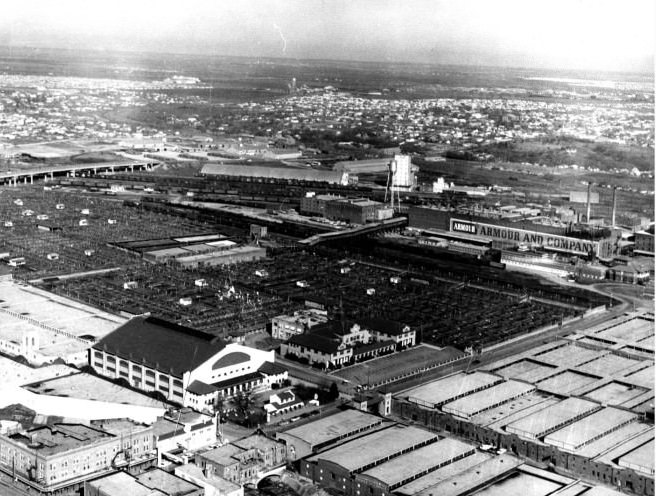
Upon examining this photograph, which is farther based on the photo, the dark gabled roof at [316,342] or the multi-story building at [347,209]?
the multi-story building at [347,209]

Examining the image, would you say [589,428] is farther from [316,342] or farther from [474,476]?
[316,342]

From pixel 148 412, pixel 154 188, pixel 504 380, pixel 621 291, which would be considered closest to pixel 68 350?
pixel 148 412

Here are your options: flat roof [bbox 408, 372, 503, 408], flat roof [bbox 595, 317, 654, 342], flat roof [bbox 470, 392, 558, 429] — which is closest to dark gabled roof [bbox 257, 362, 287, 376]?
flat roof [bbox 408, 372, 503, 408]

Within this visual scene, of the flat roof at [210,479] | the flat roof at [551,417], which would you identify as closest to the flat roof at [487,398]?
the flat roof at [551,417]

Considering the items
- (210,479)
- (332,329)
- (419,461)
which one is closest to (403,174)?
(332,329)

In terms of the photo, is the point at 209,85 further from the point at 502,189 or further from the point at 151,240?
the point at 151,240

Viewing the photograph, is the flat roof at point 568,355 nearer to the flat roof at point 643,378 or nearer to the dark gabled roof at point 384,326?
the flat roof at point 643,378
